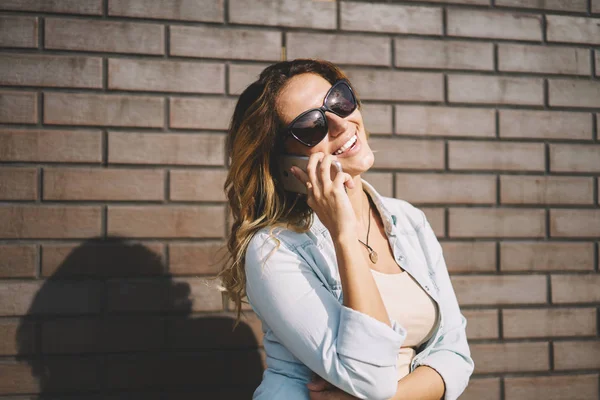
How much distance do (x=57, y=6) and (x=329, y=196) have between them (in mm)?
1956

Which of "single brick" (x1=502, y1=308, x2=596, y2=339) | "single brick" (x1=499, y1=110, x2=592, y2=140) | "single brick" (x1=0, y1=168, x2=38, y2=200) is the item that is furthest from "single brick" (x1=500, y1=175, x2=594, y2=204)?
"single brick" (x1=0, y1=168, x2=38, y2=200)

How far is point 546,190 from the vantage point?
2.92 meters

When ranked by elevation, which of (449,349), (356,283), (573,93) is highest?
(573,93)

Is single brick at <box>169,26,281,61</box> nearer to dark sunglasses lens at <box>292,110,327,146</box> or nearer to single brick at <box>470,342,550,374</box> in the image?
dark sunglasses lens at <box>292,110,327,146</box>

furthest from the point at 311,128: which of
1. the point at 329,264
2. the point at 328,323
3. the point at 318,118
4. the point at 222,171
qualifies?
the point at 222,171

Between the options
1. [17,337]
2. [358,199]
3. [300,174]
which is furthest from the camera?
[17,337]

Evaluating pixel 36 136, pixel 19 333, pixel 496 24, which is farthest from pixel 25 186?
pixel 496 24

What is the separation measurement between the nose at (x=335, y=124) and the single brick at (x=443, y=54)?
1.16 meters

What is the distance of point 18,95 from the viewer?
2.50 meters

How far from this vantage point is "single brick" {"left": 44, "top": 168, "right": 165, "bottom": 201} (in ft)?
8.22

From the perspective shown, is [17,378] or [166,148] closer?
[17,378]

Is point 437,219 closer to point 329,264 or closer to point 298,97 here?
point 329,264

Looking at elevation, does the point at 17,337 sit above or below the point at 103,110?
below

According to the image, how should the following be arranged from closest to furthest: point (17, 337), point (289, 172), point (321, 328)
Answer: point (321, 328), point (289, 172), point (17, 337)
